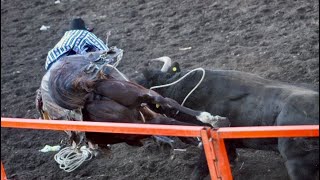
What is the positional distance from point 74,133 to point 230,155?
1132 millimetres

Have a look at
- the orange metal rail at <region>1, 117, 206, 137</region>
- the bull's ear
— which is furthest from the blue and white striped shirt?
the orange metal rail at <region>1, 117, 206, 137</region>

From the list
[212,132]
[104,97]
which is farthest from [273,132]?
[104,97]

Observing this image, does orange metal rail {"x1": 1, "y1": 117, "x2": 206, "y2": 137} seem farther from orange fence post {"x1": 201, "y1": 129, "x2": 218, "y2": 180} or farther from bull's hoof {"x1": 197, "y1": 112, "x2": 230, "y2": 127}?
bull's hoof {"x1": 197, "y1": 112, "x2": 230, "y2": 127}

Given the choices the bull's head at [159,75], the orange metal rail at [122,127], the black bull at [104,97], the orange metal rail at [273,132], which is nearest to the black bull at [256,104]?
the bull's head at [159,75]

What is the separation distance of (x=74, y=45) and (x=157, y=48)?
193 cm

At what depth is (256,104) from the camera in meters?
4.04

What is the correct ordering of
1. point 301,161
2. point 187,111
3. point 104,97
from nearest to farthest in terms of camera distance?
point 301,161
point 187,111
point 104,97

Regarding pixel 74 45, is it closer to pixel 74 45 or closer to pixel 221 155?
pixel 74 45

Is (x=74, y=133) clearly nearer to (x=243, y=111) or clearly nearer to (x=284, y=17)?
(x=243, y=111)

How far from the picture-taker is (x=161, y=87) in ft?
15.0

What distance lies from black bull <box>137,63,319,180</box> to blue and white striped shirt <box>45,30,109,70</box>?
0.71 m

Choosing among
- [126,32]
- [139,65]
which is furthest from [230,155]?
[126,32]

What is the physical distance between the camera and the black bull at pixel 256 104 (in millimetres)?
3650

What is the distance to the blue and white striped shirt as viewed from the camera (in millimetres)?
4906
